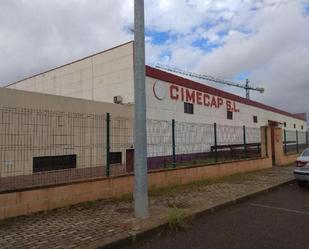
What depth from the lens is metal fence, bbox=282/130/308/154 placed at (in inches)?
903

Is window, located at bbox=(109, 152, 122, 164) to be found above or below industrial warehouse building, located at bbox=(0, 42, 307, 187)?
below

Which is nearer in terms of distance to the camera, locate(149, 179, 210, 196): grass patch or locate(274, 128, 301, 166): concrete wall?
locate(149, 179, 210, 196): grass patch

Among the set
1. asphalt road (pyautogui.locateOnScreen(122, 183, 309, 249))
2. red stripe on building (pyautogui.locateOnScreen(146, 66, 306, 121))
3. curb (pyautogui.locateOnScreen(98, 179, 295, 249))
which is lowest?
asphalt road (pyautogui.locateOnScreen(122, 183, 309, 249))

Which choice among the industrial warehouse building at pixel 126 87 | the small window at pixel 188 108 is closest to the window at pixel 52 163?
the industrial warehouse building at pixel 126 87

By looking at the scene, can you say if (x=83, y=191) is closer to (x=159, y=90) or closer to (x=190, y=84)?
(x=159, y=90)

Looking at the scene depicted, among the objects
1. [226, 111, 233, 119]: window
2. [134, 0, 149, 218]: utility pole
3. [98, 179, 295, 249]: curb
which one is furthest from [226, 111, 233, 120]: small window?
[134, 0, 149, 218]: utility pole

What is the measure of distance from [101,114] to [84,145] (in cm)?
761

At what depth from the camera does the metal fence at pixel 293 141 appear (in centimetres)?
2294

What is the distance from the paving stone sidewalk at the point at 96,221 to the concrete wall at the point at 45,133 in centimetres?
157

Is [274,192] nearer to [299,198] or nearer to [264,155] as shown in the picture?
[299,198]

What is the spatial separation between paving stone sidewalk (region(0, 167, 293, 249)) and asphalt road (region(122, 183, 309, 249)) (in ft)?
1.40

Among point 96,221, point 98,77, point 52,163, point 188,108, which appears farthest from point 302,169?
point 188,108

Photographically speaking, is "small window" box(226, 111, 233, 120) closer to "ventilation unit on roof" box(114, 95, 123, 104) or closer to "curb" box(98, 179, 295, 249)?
"ventilation unit on roof" box(114, 95, 123, 104)

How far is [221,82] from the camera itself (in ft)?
325
